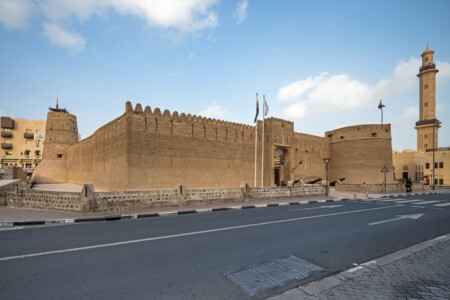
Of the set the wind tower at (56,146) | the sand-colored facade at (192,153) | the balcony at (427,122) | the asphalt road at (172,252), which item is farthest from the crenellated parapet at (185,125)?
the balcony at (427,122)

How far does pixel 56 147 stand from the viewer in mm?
35656

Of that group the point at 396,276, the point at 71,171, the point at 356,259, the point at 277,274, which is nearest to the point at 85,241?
the point at 277,274

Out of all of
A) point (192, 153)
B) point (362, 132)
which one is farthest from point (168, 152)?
point (362, 132)

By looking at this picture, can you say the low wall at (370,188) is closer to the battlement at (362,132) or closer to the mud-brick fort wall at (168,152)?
the battlement at (362,132)

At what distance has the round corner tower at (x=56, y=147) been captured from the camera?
115 feet

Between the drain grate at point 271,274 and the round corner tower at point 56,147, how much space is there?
135 feet

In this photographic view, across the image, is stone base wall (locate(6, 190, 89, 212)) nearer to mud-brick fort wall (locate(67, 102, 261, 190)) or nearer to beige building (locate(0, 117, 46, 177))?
mud-brick fort wall (locate(67, 102, 261, 190))

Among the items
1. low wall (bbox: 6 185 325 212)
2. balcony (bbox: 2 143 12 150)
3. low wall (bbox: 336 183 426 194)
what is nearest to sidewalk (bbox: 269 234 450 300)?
low wall (bbox: 6 185 325 212)

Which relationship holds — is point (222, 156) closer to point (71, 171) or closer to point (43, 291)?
point (43, 291)

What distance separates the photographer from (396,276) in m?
3.83

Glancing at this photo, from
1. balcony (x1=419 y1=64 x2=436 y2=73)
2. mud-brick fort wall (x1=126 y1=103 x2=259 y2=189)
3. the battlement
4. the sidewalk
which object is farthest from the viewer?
balcony (x1=419 y1=64 x2=436 y2=73)

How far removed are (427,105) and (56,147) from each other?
80836 millimetres

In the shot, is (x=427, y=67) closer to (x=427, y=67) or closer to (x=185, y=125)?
(x=427, y=67)

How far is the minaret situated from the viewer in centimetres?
5447
